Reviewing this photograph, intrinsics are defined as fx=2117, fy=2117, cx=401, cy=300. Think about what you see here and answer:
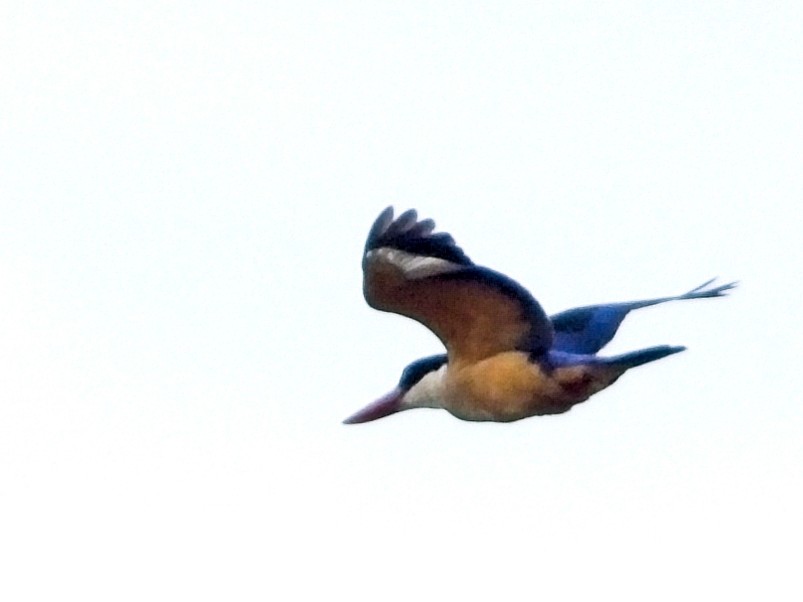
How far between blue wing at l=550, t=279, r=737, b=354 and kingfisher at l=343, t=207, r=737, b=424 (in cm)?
60

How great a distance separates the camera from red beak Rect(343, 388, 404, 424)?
1418 centimetres

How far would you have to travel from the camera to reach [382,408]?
563 inches

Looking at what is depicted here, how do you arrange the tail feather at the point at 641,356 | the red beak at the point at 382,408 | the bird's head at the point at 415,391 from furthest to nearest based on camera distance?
the red beak at the point at 382,408, the bird's head at the point at 415,391, the tail feather at the point at 641,356

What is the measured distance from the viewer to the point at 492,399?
42.7 ft

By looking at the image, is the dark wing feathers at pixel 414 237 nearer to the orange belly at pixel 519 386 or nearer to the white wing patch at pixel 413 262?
the white wing patch at pixel 413 262

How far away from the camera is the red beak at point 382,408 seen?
46.5ft

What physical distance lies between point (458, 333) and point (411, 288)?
0.56 meters

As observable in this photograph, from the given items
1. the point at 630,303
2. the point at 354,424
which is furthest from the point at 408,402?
the point at 630,303

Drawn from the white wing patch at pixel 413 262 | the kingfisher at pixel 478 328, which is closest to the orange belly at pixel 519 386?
the kingfisher at pixel 478 328

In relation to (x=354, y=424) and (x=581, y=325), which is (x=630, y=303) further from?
(x=354, y=424)

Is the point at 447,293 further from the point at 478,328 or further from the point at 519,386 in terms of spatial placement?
the point at 519,386

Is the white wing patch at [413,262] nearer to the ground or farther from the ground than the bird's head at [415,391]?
farther from the ground

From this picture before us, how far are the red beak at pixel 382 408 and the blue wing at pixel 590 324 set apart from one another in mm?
Answer: 1118

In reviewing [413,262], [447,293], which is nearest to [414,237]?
[413,262]
